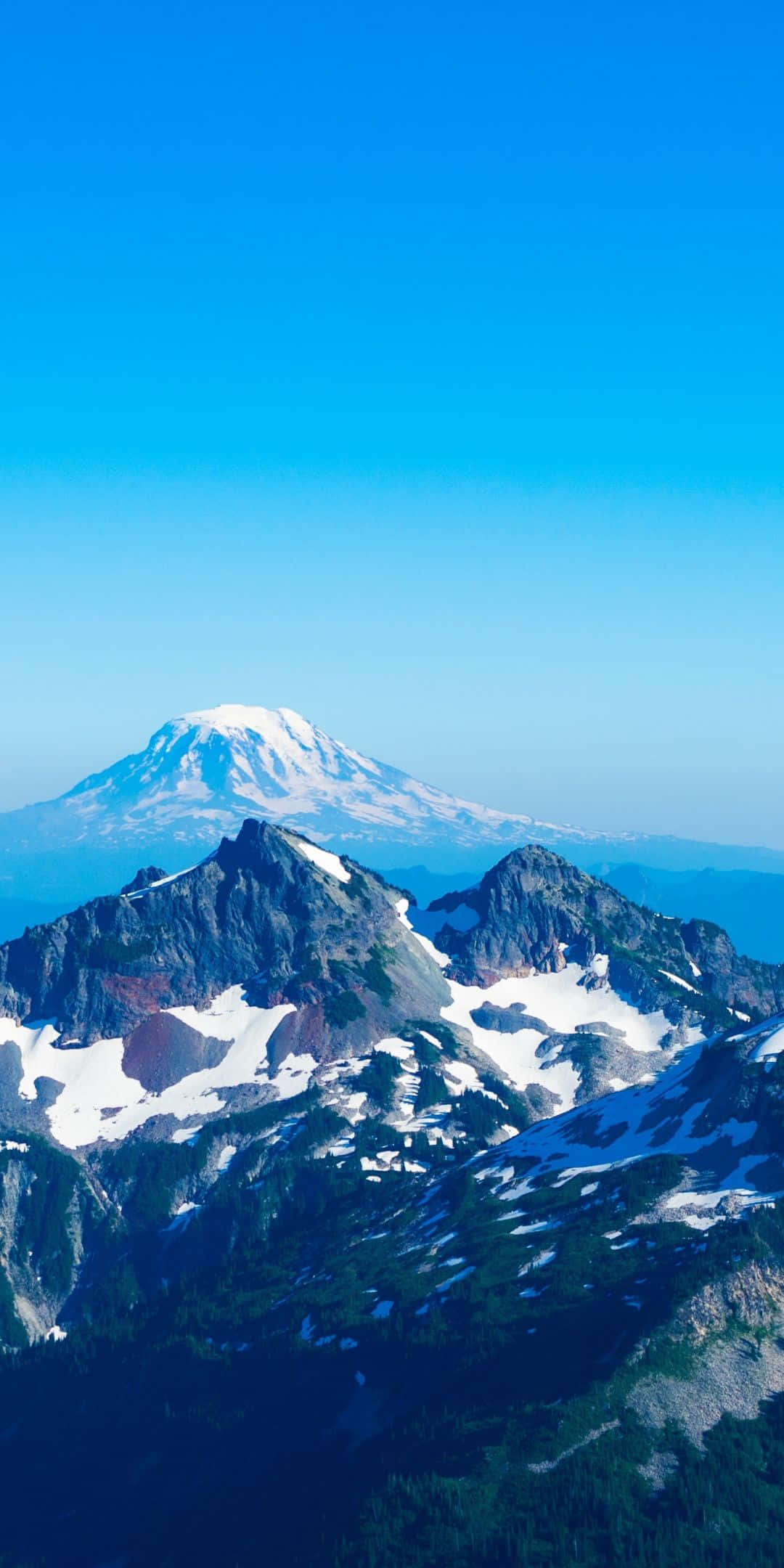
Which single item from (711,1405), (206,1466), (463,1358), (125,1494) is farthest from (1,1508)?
(711,1405)

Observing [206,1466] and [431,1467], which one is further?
[206,1466]

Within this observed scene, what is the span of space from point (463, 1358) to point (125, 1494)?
46.9 metres

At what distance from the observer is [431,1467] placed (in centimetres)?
16600

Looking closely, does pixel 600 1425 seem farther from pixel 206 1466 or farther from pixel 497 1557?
pixel 206 1466

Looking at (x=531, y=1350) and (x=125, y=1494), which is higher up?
(x=531, y=1350)

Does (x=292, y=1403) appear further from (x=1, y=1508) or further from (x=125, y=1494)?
(x=1, y=1508)

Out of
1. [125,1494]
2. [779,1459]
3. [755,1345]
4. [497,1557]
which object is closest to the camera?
[497,1557]

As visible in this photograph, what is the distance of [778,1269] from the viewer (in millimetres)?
186250

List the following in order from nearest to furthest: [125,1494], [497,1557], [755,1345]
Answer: [497,1557]
[755,1345]
[125,1494]

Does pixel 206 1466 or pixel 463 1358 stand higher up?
pixel 463 1358

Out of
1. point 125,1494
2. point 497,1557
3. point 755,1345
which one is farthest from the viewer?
point 125,1494

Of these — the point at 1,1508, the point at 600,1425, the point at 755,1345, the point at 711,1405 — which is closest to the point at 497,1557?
the point at 600,1425

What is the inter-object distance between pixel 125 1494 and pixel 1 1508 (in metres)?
19.0

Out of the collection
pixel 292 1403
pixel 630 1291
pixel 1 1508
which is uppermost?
pixel 630 1291
